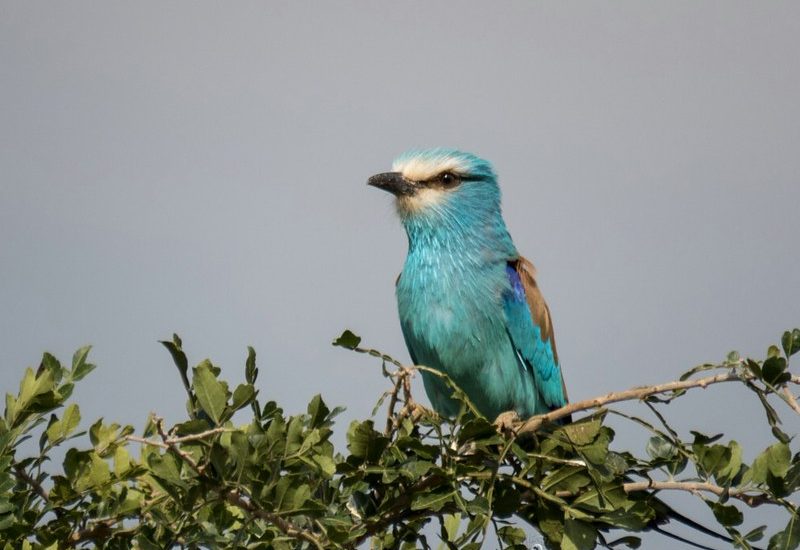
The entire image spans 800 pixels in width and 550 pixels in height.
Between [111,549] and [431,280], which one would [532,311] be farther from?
[111,549]

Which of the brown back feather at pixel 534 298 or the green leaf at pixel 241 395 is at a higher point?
the green leaf at pixel 241 395

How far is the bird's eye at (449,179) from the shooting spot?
4738 millimetres

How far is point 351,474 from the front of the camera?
261 cm

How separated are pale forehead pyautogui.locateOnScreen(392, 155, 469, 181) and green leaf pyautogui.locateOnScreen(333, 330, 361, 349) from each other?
7.38 ft

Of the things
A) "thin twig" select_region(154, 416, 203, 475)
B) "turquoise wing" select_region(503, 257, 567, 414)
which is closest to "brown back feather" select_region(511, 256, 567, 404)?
"turquoise wing" select_region(503, 257, 567, 414)

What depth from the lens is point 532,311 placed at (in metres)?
4.44

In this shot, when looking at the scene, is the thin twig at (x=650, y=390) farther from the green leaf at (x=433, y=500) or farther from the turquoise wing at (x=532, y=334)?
the turquoise wing at (x=532, y=334)

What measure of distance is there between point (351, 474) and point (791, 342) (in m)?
1.03

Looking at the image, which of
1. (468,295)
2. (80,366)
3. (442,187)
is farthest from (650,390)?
(442,187)

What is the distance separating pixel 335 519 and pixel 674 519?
1.18 meters

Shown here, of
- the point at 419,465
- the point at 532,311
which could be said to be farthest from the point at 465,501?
the point at 532,311

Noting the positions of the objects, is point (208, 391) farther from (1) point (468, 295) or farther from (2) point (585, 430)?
(1) point (468, 295)

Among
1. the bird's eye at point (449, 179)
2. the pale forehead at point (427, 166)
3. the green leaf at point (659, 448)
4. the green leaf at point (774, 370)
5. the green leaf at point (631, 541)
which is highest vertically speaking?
the pale forehead at point (427, 166)

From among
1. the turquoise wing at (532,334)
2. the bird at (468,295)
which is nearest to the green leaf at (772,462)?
the bird at (468,295)
